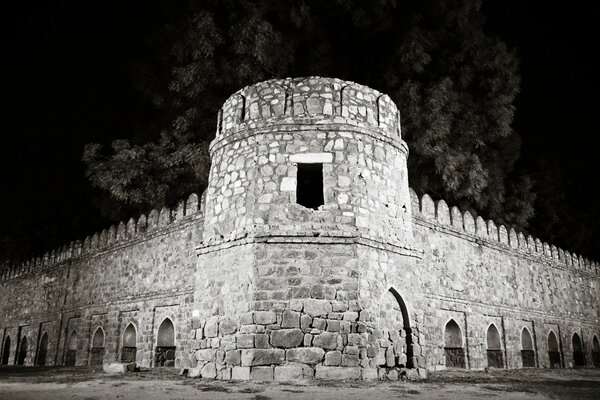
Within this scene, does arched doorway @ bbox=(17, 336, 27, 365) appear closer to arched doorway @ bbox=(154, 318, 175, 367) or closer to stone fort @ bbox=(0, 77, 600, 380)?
stone fort @ bbox=(0, 77, 600, 380)

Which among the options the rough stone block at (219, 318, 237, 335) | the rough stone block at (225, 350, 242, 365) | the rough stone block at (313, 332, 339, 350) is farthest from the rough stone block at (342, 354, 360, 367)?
the rough stone block at (219, 318, 237, 335)

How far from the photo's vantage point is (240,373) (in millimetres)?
6750

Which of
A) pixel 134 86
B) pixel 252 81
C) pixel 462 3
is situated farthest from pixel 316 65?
pixel 134 86

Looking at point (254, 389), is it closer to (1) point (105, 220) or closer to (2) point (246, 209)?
(2) point (246, 209)

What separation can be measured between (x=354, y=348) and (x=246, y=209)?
2.67 m

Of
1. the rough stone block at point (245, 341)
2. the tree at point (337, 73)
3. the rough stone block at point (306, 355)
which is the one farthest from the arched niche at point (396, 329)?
the tree at point (337, 73)

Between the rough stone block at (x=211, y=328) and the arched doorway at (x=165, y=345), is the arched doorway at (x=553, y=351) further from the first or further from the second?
the rough stone block at (x=211, y=328)

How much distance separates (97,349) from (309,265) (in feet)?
27.4

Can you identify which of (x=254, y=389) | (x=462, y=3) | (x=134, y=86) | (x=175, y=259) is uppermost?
(x=462, y=3)

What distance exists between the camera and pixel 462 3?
1455 cm

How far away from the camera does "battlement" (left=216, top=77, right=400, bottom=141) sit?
8.02 metres

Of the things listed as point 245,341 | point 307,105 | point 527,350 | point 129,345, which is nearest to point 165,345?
point 129,345

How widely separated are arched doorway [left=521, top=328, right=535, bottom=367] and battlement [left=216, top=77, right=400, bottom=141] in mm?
7942

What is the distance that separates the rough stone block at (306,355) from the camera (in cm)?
669
